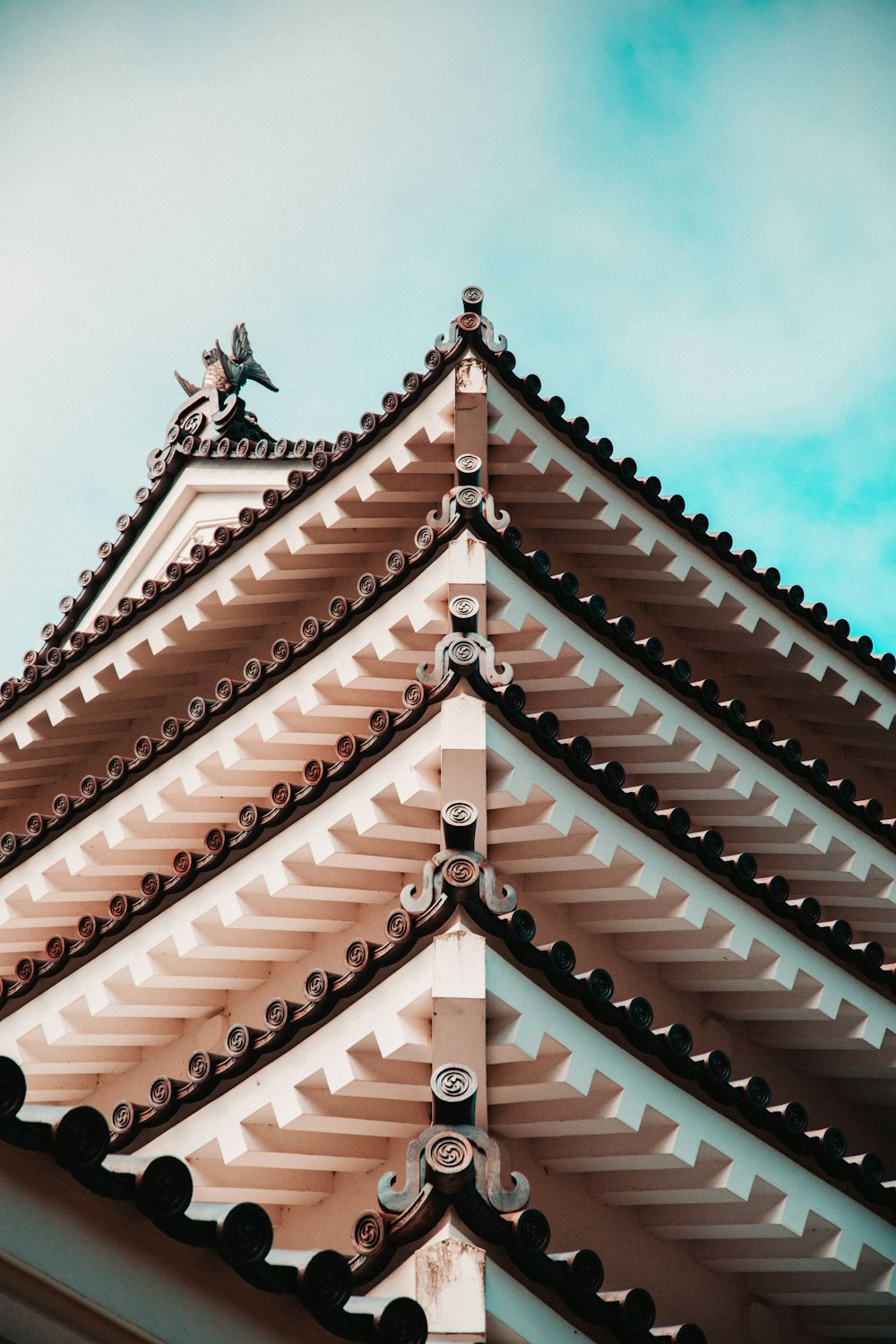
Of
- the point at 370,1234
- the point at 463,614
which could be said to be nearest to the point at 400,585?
the point at 463,614

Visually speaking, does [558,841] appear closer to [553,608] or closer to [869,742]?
[553,608]

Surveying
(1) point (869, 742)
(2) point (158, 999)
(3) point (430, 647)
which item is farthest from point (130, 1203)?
(1) point (869, 742)

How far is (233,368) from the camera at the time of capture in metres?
14.1

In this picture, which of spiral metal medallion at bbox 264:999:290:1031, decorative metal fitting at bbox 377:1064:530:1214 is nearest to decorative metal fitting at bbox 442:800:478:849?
spiral metal medallion at bbox 264:999:290:1031

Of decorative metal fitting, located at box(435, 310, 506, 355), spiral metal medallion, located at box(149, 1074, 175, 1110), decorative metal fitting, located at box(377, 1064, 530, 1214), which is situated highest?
decorative metal fitting, located at box(435, 310, 506, 355)

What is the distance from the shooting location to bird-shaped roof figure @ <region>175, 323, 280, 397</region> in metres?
13.9

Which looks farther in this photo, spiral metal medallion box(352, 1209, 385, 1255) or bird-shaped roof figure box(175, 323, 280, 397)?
bird-shaped roof figure box(175, 323, 280, 397)

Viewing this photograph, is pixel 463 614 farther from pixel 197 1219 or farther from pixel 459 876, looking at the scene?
pixel 197 1219

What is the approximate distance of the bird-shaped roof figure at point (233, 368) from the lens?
1392 cm

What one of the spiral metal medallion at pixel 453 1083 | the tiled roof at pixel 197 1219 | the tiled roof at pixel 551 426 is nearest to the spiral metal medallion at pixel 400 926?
the spiral metal medallion at pixel 453 1083

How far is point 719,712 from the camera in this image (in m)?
9.24

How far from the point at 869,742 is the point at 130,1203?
8.79m

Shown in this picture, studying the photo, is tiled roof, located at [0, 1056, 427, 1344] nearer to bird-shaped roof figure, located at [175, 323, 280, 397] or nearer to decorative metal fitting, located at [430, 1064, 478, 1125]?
decorative metal fitting, located at [430, 1064, 478, 1125]

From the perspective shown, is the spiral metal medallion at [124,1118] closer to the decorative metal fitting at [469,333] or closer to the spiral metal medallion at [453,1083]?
the spiral metal medallion at [453,1083]
